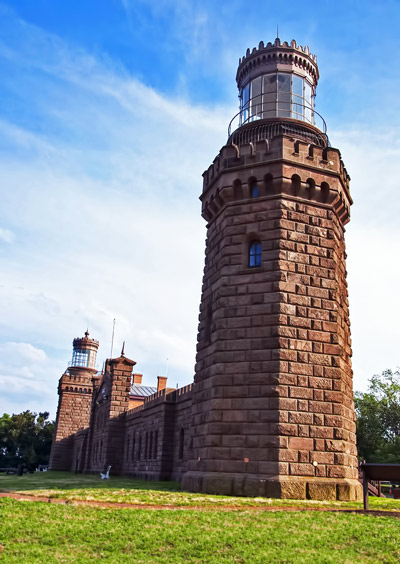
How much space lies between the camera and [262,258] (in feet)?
45.8

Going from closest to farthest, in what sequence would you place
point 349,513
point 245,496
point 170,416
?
point 349,513 → point 245,496 → point 170,416

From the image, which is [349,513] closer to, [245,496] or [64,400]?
[245,496]

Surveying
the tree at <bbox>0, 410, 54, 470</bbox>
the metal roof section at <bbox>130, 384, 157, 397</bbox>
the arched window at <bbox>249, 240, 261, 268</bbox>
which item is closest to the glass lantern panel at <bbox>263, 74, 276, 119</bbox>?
the arched window at <bbox>249, 240, 261, 268</bbox>

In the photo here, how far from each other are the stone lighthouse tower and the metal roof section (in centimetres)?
5096

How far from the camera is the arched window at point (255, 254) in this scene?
14327 millimetres

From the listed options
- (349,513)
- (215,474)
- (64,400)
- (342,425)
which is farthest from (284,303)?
(64,400)

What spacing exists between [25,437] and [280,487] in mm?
60700

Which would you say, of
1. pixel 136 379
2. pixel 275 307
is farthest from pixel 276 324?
pixel 136 379

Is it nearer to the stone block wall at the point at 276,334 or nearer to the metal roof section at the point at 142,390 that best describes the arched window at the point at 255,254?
the stone block wall at the point at 276,334

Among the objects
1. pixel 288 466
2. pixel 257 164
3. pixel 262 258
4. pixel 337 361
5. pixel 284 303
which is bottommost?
pixel 288 466

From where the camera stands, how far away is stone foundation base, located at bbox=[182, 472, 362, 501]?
11.6 metres

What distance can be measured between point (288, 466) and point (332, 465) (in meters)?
1.15

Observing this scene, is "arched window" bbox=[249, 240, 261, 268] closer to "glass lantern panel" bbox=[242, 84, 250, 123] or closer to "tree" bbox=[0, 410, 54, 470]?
"glass lantern panel" bbox=[242, 84, 250, 123]

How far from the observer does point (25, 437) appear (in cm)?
6538
